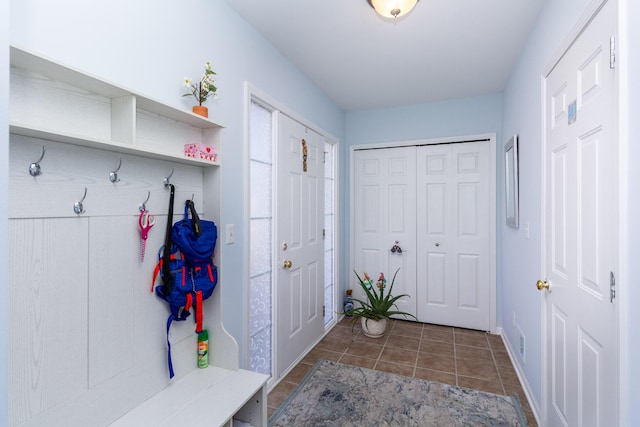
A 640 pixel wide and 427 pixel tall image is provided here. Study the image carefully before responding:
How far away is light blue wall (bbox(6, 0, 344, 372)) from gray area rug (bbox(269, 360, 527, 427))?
0.58 meters

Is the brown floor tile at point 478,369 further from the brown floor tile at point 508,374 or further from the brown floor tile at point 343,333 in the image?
the brown floor tile at point 343,333

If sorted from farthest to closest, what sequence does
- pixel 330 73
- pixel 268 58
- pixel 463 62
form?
pixel 330 73, pixel 463 62, pixel 268 58

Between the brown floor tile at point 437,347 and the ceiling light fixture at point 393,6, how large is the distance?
2.65 meters

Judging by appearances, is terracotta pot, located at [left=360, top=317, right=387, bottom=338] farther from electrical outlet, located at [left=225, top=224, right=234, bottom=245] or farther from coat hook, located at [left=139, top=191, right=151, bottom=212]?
coat hook, located at [left=139, top=191, right=151, bottom=212]

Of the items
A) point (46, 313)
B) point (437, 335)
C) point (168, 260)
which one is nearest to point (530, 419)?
point (437, 335)

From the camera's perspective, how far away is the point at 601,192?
112 centimetres

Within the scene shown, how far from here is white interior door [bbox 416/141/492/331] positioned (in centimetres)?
332

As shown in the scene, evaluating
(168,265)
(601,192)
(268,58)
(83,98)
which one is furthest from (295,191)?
(601,192)

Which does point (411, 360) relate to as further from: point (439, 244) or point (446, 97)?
point (446, 97)

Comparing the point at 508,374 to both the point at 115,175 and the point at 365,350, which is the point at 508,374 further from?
the point at 115,175

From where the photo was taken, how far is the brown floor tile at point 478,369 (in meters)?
2.39

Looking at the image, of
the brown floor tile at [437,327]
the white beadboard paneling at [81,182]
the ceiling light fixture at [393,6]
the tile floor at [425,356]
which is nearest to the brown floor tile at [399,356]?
the tile floor at [425,356]

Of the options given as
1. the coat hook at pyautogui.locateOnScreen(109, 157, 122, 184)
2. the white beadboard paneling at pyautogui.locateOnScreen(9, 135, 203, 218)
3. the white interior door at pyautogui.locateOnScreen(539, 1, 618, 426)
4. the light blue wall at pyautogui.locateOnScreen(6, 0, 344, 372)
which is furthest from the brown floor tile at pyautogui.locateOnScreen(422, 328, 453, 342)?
the coat hook at pyautogui.locateOnScreen(109, 157, 122, 184)

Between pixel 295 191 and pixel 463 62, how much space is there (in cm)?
173
